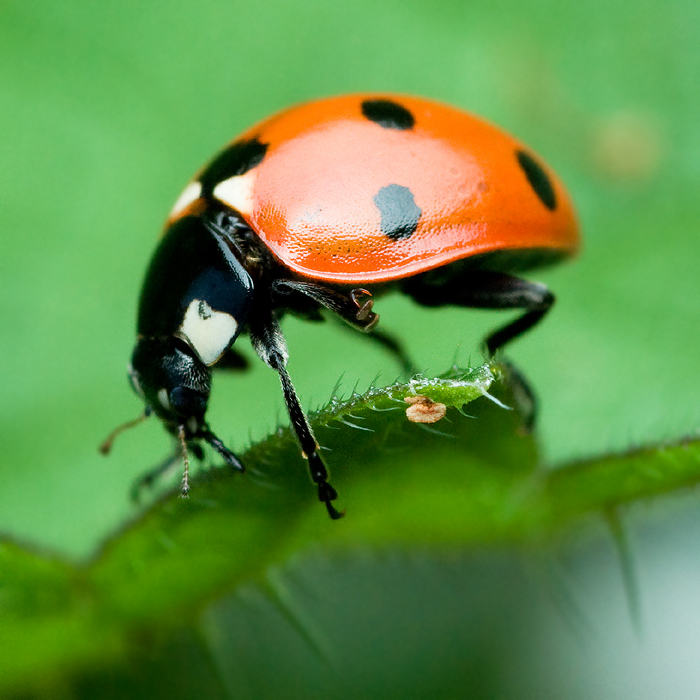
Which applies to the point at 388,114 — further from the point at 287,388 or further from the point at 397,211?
the point at 287,388

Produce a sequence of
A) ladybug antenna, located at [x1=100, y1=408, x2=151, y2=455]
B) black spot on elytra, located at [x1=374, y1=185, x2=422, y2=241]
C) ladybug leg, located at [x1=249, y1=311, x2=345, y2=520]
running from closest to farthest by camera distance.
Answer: ladybug leg, located at [x1=249, y1=311, x2=345, y2=520] < black spot on elytra, located at [x1=374, y1=185, x2=422, y2=241] < ladybug antenna, located at [x1=100, y1=408, x2=151, y2=455]

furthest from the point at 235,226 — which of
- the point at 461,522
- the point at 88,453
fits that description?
the point at 461,522

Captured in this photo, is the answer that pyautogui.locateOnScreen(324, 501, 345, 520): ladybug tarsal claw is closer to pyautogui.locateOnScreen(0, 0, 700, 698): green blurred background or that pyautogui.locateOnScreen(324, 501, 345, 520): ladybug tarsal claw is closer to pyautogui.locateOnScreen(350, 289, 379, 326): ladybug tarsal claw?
pyautogui.locateOnScreen(0, 0, 700, 698): green blurred background

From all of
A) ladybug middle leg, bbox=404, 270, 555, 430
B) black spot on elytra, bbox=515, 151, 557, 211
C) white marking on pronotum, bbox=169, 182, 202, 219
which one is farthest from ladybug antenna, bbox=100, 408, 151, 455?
black spot on elytra, bbox=515, 151, 557, 211

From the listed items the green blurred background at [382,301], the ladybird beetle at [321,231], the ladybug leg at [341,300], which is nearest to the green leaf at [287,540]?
the green blurred background at [382,301]

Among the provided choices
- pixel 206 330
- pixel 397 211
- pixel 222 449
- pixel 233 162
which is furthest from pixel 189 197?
pixel 222 449

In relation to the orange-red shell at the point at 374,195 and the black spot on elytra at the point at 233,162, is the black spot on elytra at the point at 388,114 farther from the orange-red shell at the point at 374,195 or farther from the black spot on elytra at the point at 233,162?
the black spot on elytra at the point at 233,162

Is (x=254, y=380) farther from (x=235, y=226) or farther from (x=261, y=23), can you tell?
(x=261, y=23)
